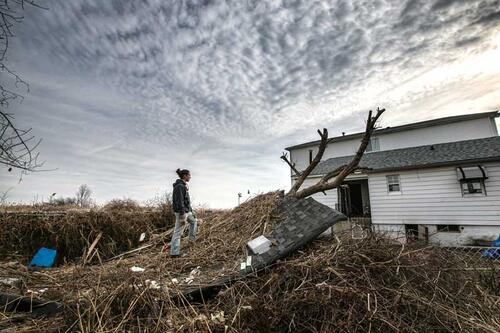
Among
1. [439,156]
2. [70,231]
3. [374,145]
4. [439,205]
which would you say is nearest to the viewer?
[70,231]

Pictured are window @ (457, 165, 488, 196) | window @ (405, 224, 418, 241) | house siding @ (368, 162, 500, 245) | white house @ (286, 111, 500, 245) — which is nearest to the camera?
window @ (405, 224, 418, 241)

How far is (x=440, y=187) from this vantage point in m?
12.6

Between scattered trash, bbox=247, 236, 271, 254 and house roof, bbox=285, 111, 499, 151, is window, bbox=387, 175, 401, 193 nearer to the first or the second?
house roof, bbox=285, 111, 499, 151

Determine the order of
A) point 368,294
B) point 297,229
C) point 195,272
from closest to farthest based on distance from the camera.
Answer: point 368,294, point 195,272, point 297,229

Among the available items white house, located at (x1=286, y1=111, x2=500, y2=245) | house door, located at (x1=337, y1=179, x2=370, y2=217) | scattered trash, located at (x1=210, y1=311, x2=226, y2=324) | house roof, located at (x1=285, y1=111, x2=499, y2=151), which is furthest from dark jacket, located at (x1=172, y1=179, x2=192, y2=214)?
house roof, located at (x1=285, y1=111, x2=499, y2=151)

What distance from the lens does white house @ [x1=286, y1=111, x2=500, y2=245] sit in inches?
454

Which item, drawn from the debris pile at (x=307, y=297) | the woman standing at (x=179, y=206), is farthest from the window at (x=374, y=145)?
the woman standing at (x=179, y=206)

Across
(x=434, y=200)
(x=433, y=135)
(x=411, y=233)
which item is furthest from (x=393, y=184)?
(x=433, y=135)

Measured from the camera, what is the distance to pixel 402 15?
6.31 m

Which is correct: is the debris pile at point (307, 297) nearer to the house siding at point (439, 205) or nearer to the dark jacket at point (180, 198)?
the dark jacket at point (180, 198)

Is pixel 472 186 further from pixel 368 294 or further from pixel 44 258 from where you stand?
pixel 44 258

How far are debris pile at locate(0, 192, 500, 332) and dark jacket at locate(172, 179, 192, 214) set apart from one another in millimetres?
1560

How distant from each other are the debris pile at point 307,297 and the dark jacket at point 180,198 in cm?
156

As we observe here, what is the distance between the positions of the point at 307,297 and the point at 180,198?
3.59 meters
